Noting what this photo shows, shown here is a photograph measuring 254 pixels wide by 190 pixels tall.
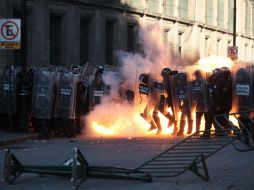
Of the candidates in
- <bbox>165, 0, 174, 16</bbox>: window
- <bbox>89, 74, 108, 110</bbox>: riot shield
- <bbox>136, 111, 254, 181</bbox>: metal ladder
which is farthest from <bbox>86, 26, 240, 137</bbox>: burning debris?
<bbox>165, 0, 174, 16</bbox>: window

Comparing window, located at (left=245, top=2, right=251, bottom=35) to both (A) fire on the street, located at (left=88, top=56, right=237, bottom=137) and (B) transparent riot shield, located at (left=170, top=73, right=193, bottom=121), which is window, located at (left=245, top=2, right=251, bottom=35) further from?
(B) transparent riot shield, located at (left=170, top=73, right=193, bottom=121)

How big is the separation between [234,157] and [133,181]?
3.63m

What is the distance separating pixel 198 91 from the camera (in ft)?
58.4

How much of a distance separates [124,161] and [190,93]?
612 centimetres

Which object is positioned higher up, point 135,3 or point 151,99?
point 135,3

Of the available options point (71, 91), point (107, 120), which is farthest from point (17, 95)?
point (107, 120)

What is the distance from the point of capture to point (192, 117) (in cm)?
1805

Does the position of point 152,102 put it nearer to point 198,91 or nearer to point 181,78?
point 181,78

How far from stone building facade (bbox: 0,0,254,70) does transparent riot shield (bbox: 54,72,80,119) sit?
2283 mm

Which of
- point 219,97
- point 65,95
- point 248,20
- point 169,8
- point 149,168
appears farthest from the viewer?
point 248,20

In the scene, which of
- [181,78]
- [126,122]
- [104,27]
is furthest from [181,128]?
[104,27]

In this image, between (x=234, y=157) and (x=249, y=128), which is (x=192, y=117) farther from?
(x=249, y=128)

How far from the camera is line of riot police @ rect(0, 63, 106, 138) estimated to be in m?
17.1

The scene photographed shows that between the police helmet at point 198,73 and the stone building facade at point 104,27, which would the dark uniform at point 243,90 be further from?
the stone building facade at point 104,27
